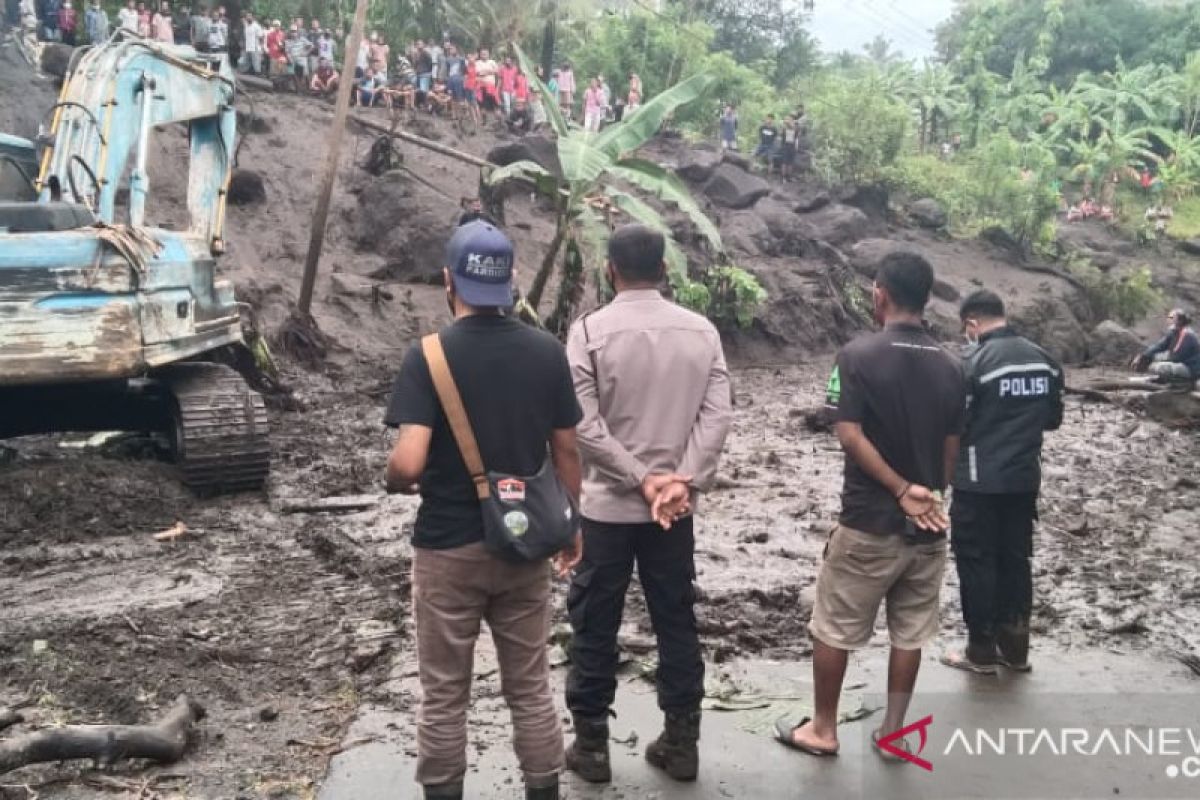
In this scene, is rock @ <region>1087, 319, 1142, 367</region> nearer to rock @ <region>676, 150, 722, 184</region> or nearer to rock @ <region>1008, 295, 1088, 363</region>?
rock @ <region>1008, 295, 1088, 363</region>

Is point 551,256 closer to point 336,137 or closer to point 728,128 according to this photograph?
point 336,137

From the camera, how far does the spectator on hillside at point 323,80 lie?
2178cm

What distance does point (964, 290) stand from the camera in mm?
24125

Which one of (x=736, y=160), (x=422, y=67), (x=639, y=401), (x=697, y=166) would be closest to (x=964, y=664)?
(x=639, y=401)

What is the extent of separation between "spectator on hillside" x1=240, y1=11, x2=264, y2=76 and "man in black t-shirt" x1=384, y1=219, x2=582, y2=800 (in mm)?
19904

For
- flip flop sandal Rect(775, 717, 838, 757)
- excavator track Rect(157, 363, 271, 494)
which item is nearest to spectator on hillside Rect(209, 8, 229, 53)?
excavator track Rect(157, 363, 271, 494)

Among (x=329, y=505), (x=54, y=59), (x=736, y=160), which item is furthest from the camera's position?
(x=736, y=160)

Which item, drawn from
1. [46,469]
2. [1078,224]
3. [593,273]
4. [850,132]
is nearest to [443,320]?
[593,273]

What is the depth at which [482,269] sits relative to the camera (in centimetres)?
332

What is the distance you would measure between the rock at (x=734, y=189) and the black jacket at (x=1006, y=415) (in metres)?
20.0

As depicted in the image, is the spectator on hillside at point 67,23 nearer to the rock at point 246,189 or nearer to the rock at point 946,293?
the rock at point 246,189

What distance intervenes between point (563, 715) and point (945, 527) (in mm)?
1706

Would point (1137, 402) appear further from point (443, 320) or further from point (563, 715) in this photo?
point (563, 715)

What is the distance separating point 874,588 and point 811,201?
75.8ft
